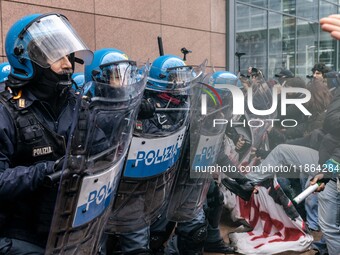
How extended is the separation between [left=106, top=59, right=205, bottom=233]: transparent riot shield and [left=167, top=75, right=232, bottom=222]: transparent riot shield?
0.06 m

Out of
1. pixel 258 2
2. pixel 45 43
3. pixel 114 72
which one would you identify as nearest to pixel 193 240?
pixel 114 72

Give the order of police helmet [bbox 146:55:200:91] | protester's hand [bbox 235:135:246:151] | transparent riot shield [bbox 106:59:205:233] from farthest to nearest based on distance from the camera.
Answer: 1. protester's hand [bbox 235:135:246:151]
2. police helmet [bbox 146:55:200:91]
3. transparent riot shield [bbox 106:59:205:233]

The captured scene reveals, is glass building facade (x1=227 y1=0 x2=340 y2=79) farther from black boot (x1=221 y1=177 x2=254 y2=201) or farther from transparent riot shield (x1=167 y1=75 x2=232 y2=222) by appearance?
transparent riot shield (x1=167 y1=75 x2=232 y2=222)

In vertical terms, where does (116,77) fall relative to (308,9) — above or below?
below

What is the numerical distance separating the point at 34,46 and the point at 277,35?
10.7 meters

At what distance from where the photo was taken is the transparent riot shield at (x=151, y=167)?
2834 mm

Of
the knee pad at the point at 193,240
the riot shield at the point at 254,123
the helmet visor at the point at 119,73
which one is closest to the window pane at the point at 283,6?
the riot shield at the point at 254,123

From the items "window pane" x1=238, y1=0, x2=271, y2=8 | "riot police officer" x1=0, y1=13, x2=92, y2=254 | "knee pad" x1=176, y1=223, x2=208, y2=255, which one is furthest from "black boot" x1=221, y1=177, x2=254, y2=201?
"window pane" x1=238, y1=0, x2=271, y2=8

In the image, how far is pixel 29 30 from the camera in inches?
92.4

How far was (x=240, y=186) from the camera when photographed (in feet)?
15.4

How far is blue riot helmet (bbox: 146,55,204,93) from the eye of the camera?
3438mm

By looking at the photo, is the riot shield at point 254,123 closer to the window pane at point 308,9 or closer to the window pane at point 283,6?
the window pane at point 283,6

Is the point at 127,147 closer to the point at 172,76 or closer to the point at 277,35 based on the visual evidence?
the point at 172,76

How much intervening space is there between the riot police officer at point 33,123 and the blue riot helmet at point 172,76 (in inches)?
43.5
